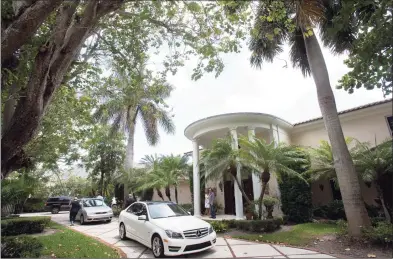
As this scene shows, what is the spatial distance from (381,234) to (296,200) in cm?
536

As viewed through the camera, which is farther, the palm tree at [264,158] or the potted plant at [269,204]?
the potted plant at [269,204]

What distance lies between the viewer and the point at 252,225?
33.7 ft

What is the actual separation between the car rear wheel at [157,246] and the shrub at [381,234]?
5719 millimetres

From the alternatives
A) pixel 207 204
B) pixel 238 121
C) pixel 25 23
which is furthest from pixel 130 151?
pixel 25 23

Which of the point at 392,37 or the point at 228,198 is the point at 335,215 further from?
the point at 392,37

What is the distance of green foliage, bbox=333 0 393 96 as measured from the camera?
3.43m

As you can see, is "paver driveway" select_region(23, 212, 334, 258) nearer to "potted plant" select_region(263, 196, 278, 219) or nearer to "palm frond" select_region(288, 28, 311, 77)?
"potted plant" select_region(263, 196, 278, 219)

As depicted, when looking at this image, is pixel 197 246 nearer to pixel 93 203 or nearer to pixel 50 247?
pixel 50 247

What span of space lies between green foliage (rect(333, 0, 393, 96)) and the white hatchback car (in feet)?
17.3

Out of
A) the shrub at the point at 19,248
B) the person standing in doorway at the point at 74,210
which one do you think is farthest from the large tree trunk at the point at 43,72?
the person standing in doorway at the point at 74,210

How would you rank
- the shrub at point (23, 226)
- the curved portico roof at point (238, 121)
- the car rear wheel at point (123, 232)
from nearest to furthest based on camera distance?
the car rear wheel at point (123, 232) < the shrub at point (23, 226) < the curved portico roof at point (238, 121)

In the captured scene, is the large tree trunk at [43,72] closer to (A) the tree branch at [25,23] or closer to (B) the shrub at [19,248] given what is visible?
(A) the tree branch at [25,23]

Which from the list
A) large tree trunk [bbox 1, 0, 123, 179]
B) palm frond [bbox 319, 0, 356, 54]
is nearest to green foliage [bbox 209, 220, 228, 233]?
large tree trunk [bbox 1, 0, 123, 179]

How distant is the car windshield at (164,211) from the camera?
848 cm
